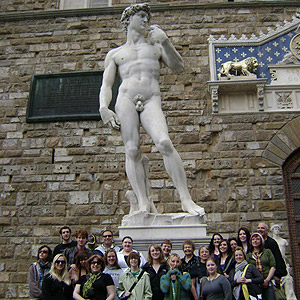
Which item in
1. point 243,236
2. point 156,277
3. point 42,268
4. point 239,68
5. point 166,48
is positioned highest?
point 239,68

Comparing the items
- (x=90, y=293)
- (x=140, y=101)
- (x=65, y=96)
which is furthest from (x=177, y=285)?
(x=65, y=96)

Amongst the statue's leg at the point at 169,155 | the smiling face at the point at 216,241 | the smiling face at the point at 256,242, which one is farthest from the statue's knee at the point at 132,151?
the smiling face at the point at 256,242

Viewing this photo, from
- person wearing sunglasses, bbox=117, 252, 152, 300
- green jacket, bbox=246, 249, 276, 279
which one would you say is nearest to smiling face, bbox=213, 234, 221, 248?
green jacket, bbox=246, 249, 276, 279

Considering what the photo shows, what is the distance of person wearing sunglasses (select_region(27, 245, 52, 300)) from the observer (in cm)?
452

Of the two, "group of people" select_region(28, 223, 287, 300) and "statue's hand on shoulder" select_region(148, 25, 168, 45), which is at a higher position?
"statue's hand on shoulder" select_region(148, 25, 168, 45)

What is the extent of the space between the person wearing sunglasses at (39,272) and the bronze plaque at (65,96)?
4.47 meters

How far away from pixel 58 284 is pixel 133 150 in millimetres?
1836

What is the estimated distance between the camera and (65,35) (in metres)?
9.52

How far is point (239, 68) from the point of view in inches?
339

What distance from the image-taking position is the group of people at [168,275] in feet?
12.1

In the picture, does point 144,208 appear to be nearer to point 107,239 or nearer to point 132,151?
point 107,239

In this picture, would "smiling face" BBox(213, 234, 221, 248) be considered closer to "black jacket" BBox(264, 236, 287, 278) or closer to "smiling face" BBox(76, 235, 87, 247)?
"black jacket" BBox(264, 236, 287, 278)

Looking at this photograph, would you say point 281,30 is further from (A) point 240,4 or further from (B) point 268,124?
(B) point 268,124

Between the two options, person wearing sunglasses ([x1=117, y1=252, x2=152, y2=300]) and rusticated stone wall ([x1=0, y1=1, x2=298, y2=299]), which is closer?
person wearing sunglasses ([x1=117, y1=252, x2=152, y2=300])
